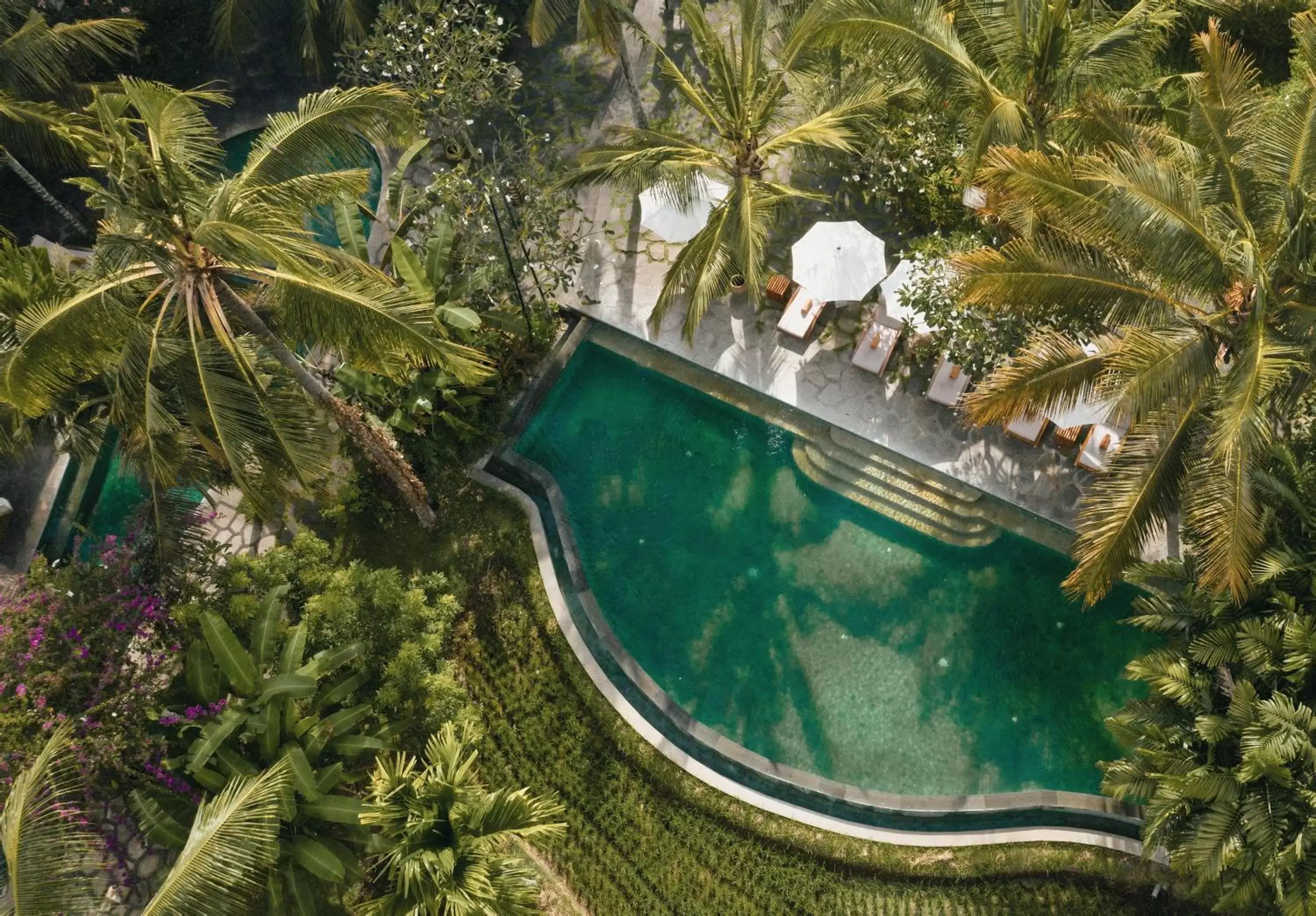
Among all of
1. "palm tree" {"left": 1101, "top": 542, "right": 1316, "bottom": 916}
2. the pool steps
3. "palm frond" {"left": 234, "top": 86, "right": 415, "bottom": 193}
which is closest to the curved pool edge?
"palm tree" {"left": 1101, "top": 542, "right": 1316, "bottom": 916}

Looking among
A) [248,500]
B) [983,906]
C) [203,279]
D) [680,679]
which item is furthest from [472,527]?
[983,906]

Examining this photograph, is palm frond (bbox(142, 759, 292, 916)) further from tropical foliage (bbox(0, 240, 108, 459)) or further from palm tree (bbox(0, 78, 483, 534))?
tropical foliage (bbox(0, 240, 108, 459))

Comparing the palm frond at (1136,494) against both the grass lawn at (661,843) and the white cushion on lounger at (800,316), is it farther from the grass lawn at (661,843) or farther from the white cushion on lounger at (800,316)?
the white cushion on lounger at (800,316)

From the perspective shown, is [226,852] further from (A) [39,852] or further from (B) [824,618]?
(B) [824,618]

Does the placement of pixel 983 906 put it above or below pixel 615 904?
above

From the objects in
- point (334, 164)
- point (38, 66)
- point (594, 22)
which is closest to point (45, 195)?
point (38, 66)

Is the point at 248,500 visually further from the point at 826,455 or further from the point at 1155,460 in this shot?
the point at 1155,460
